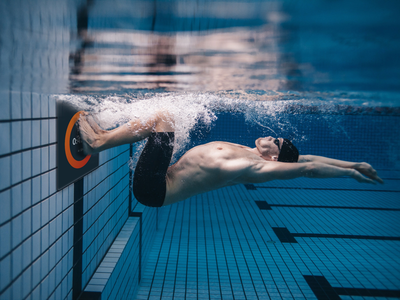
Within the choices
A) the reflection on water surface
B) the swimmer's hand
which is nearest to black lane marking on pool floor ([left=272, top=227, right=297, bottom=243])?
the swimmer's hand

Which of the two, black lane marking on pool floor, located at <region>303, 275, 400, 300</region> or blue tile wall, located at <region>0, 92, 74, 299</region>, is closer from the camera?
blue tile wall, located at <region>0, 92, 74, 299</region>

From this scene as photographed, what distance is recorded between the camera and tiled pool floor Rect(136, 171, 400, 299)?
3814mm

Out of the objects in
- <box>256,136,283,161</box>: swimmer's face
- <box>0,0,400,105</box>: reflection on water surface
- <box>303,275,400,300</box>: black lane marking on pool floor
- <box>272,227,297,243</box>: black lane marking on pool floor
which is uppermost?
<box>0,0,400,105</box>: reflection on water surface

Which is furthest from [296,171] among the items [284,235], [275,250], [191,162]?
[284,235]

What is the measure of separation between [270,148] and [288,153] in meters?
0.18

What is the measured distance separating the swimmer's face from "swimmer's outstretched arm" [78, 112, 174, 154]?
91 cm

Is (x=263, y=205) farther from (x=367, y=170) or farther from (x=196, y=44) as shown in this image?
(x=196, y=44)

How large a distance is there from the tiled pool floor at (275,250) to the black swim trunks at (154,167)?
2.14 meters

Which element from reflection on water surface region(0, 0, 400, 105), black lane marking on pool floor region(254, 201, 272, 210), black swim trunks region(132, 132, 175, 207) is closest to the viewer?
reflection on water surface region(0, 0, 400, 105)

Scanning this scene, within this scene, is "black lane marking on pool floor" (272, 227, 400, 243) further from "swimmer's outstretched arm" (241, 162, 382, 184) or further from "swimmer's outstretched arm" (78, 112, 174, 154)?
"swimmer's outstretched arm" (78, 112, 174, 154)

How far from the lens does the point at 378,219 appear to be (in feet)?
21.5

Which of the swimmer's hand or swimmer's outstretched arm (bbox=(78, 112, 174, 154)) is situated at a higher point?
swimmer's outstretched arm (bbox=(78, 112, 174, 154))

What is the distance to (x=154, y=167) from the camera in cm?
237

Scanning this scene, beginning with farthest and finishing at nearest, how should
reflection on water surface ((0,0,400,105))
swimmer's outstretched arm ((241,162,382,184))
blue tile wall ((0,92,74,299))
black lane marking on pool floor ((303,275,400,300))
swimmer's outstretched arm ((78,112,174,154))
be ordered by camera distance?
black lane marking on pool floor ((303,275,400,300))
swimmer's outstretched arm ((78,112,174,154))
swimmer's outstretched arm ((241,162,382,184))
blue tile wall ((0,92,74,299))
reflection on water surface ((0,0,400,105))
